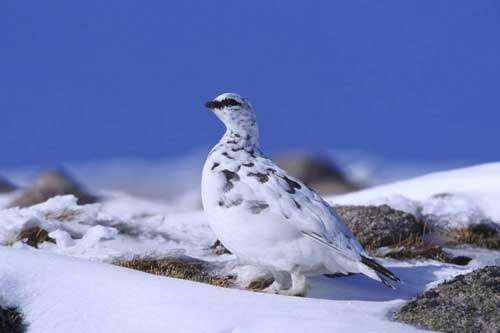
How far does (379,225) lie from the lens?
29.8ft

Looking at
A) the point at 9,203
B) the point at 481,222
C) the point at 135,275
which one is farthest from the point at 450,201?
the point at 9,203

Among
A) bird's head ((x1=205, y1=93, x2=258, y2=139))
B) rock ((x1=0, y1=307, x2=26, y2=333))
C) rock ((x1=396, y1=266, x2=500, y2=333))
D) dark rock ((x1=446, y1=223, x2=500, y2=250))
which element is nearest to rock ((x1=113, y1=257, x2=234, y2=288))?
bird's head ((x1=205, y1=93, x2=258, y2=139))

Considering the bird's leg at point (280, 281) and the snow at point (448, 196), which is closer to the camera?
the bird's leg at point (280, 281)

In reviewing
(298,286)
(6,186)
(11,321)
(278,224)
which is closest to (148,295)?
(11,321)

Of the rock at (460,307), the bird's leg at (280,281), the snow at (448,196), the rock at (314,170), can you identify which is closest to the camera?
the rock at (460,307)

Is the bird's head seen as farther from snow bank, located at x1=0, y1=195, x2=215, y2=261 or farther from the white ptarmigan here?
snow bank, located at x1=0, y1=195, x2=215, y2=261

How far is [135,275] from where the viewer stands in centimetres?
619

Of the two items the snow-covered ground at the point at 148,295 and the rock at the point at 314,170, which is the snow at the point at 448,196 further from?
the rock at the point at 314,170

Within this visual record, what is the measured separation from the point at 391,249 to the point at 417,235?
81 cm

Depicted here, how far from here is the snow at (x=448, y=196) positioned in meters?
10.1

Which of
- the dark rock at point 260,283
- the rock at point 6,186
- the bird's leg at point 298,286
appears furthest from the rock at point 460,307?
the rock at point 6,186

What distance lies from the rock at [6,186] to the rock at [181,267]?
12179 mm

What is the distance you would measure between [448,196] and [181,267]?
4.41 meters

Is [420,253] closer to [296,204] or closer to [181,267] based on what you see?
[181,267]
